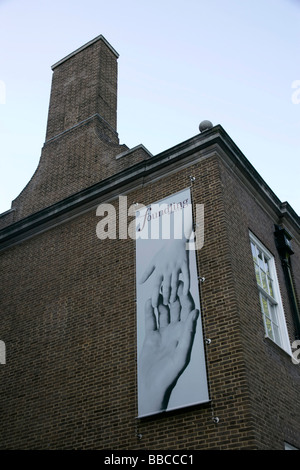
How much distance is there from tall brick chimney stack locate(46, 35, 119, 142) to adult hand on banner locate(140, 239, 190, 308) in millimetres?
7018

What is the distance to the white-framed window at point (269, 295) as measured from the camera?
12.0m

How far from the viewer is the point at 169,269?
38.0 feet

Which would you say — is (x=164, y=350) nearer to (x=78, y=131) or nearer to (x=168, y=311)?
(x=168, y=311)

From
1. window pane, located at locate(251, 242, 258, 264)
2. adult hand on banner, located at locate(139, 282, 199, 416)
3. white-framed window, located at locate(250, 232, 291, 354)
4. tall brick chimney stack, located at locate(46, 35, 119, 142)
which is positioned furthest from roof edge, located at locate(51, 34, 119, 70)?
adult hand on banner, located at locate(139, 282, 199, 416)

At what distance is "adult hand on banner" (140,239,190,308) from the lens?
1125 centimetres

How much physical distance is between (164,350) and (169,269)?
184 centimetres

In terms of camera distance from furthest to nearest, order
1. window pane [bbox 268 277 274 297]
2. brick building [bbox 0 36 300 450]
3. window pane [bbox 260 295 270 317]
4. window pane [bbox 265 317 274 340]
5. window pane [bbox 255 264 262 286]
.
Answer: window pane [bbox 268 277 274 297], window pane [bbox 255 264 262 286], window pane [bbox 260 295 270 317], window pane [bbox 265 317 274 340], brick building [bbox 0 36 300 450]

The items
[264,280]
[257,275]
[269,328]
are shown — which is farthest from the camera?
[264,280]

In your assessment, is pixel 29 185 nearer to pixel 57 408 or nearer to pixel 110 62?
pixel 110 62

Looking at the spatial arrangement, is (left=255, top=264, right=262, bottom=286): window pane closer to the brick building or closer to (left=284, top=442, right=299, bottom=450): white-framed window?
the brick building

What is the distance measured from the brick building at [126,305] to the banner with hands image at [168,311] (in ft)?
0.65

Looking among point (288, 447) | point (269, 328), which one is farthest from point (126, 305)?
point (288, 447)

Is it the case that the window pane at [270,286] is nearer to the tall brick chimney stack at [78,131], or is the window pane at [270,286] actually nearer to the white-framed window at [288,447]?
the white-framed window at [288,447]

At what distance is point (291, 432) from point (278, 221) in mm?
6266
